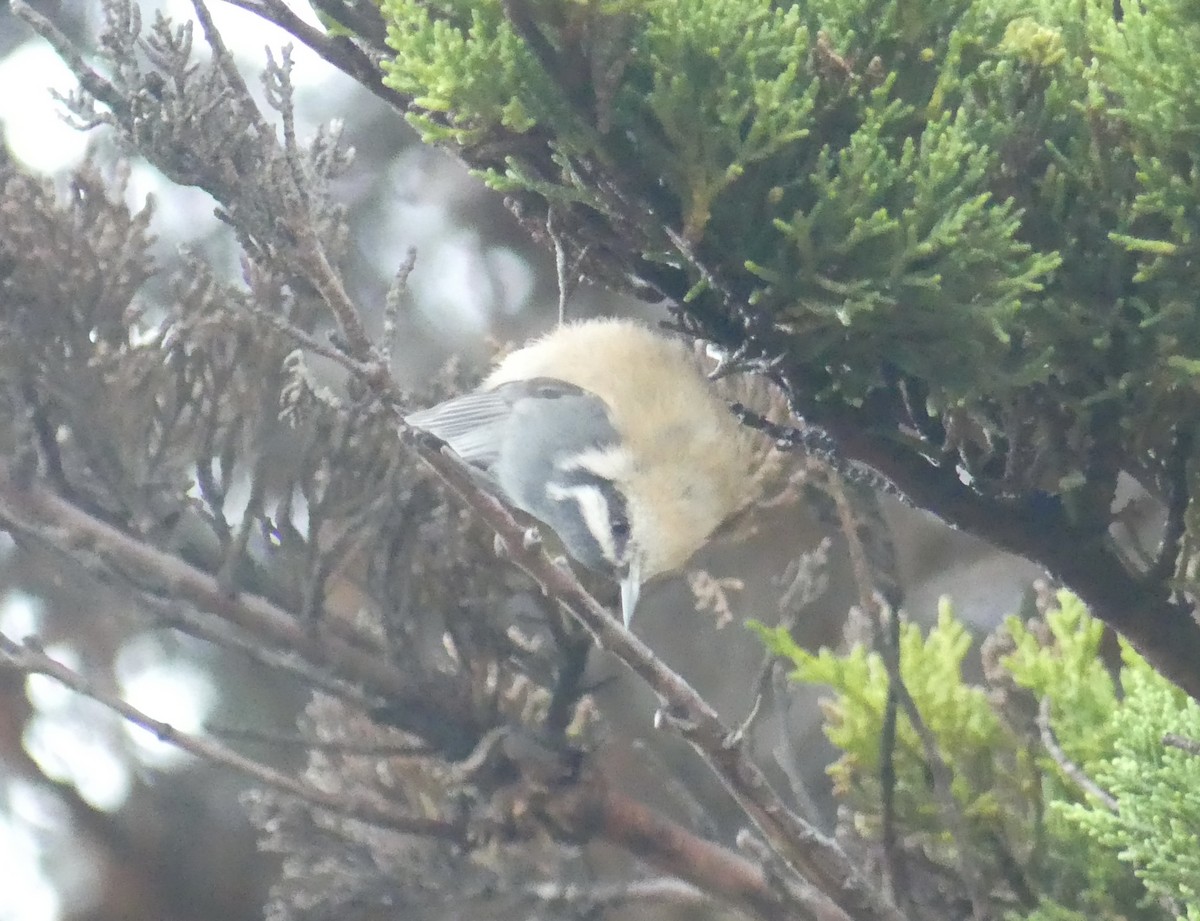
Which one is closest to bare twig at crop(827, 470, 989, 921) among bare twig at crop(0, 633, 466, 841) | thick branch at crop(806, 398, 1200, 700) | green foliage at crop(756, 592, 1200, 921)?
green foliage at crop(756, 592, 1200, 921)

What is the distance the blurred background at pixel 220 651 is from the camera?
1.44 m

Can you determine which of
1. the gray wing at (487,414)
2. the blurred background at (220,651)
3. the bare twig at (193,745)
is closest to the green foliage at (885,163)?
the gray wing at (487,414)

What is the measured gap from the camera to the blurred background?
56.7 inches

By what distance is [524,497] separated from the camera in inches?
38.4

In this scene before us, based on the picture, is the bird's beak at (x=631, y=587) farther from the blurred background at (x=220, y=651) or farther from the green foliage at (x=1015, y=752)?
the blurred background at (x=220, y=651)

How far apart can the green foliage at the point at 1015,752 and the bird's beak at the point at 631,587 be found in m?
0.12

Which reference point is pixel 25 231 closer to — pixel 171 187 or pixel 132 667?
pixel 171 187

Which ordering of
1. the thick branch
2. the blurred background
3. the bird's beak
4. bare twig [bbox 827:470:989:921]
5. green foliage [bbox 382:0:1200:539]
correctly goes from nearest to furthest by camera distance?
green foliage [bbox 382:0:1200:539] < the thick branch < bare twig [bbox 827:470:989:921] < the bird's beak < the blurred background

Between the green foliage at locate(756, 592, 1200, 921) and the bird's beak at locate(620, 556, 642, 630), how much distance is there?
12 cm

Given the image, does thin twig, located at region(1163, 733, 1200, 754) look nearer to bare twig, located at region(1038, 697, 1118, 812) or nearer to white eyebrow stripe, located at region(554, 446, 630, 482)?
bare twig, located at region(1038, 697, 1118, 812)

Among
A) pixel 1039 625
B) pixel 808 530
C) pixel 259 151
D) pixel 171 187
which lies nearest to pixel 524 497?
pixel 259 151

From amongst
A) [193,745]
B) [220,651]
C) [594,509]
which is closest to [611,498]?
[594,509]

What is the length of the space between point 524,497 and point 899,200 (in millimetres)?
492

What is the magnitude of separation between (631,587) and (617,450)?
128 millimetres
